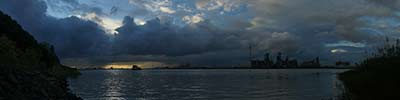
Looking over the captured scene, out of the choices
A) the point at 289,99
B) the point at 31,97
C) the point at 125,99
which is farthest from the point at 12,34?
the point at 31,97

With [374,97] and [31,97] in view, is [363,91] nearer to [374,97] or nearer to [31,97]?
[374,97]

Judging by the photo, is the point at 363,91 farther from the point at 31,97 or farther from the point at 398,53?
the point at 31,97

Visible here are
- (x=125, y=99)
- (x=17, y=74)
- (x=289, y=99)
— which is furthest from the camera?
(x=125, y=99)

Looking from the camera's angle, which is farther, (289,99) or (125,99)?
(125,99)

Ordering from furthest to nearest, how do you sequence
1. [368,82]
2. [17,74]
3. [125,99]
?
[125,99] < [17,74] < [368,82]

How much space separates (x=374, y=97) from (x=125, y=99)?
49.3 m

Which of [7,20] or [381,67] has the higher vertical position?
[7,20]

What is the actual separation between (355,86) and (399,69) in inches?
126

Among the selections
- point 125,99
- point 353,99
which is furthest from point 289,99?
point 353,99

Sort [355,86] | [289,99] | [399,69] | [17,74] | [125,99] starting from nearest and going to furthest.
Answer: [399,69], [355,86], [17,74], [289,99], [125,99]

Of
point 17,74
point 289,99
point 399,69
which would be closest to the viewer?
point 399,69

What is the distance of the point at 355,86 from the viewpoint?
23.0 metres

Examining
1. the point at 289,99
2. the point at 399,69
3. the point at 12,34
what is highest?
A: the point at 12,34

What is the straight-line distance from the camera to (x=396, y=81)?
2022 cm
